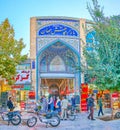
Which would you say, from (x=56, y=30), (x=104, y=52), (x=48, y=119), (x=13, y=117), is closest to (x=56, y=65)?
(x=56, y=30)

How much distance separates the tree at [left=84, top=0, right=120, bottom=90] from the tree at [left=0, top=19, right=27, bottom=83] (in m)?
11.1

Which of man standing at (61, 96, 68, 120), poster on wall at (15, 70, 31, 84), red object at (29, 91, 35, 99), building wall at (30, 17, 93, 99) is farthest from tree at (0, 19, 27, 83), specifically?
building wall at (30, 17, 93, 99)

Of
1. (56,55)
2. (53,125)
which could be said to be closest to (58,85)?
(56,55)

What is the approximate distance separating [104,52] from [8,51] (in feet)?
40.9

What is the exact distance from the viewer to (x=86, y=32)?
8.08 meters

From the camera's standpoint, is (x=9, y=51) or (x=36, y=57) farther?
(x=36, y=57)

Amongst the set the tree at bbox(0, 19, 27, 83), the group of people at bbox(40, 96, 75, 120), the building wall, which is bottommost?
the group of people at bbox(40, 96, 75, 120)

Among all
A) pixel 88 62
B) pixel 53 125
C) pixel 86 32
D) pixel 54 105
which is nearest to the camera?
pixel 88 62

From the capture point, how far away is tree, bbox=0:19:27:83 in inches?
706

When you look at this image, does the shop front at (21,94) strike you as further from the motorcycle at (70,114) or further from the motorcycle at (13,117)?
the motorcycle at (13,117)

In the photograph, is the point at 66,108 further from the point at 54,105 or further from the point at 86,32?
the point at 86,32

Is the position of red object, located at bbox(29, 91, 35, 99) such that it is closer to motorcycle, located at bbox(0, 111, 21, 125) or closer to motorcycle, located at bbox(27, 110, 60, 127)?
motorcycle, located at bbox(0, 111, 21, 125)

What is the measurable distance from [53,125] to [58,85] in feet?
88.0

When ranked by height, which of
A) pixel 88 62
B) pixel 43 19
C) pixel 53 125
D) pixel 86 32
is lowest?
pixel 53 125
